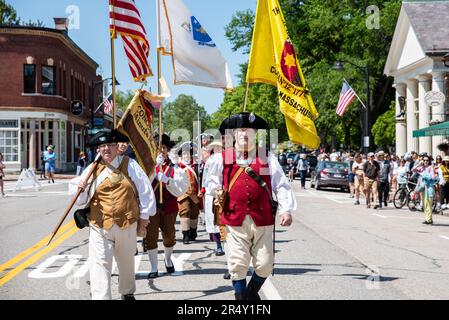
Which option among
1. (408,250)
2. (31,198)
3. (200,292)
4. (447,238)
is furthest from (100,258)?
(31,198)

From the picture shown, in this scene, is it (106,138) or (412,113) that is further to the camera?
(412,113)

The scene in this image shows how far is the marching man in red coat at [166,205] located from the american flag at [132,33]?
1.15 m

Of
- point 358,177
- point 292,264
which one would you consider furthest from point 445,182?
point 292,264

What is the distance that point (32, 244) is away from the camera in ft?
40.4

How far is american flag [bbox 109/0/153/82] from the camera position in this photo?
932 centimetres

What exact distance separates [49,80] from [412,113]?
25.6 meters

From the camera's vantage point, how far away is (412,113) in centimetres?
4334

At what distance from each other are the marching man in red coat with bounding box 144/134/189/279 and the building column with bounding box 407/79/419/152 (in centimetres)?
3517

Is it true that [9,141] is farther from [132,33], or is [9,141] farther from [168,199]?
[168,199]

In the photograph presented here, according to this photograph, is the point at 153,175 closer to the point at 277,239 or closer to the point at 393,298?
the point at 393,298

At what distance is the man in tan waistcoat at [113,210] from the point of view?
6.35 metres

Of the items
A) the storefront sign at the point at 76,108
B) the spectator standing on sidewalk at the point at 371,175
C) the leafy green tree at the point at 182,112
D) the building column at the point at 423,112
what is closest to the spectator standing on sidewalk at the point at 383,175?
the spectator standing on sidewalk at the point at 371,175

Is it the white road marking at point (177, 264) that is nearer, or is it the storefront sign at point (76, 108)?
the white road marking at point (177, 264)

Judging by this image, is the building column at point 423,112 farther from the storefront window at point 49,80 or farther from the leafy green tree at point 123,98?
the leafy green tree at point 123,98
